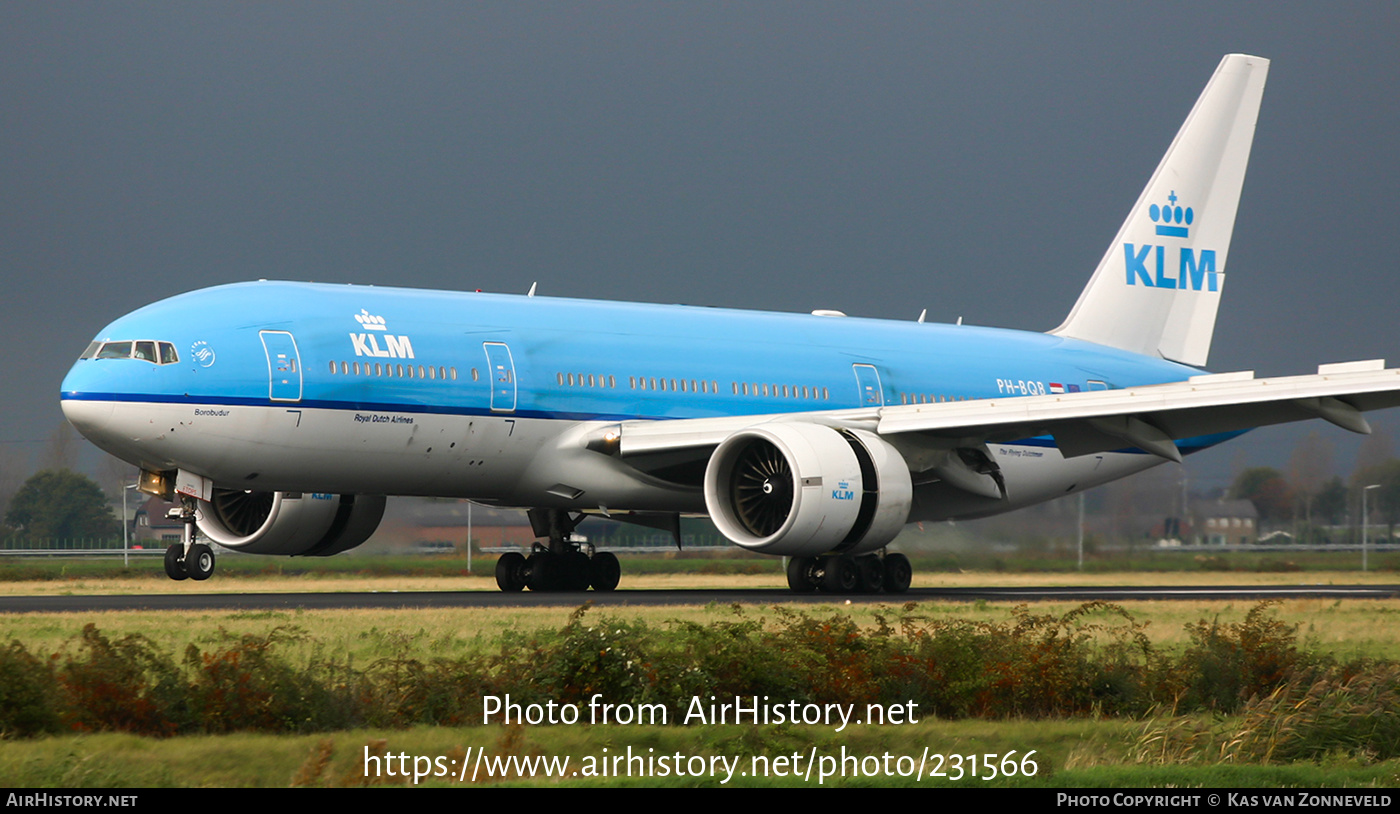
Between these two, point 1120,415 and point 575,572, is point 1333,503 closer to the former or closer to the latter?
point 1120,415

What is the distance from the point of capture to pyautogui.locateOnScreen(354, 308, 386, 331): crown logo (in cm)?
2233

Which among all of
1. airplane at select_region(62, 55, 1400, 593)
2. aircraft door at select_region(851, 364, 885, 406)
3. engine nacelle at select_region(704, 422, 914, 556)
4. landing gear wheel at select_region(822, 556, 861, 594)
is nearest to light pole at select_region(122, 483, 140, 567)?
airplane at select_region(62, 55, 1400, 593)

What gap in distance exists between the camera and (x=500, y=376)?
23.3 meters

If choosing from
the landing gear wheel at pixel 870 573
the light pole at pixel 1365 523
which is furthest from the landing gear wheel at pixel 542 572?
the light pole at pixel 1365 523

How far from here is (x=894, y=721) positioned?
11.9 meters

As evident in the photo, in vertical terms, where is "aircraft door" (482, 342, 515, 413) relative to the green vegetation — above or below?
above

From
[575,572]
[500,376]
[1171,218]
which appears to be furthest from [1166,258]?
[500,376]

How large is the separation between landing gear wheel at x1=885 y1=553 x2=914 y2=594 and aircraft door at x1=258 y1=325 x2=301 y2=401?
30.4 feet

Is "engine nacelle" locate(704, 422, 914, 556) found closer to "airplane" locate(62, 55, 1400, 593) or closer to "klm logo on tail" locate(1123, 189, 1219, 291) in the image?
"airplane" locate(62, 55, 1400, 593)

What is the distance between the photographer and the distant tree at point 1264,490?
113 ft

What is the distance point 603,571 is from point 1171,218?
1495 cm

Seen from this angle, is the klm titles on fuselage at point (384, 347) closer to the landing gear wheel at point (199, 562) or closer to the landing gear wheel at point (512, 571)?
the landing gear wheel at point (199, 562)

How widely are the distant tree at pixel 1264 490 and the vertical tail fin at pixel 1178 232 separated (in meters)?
2.89
